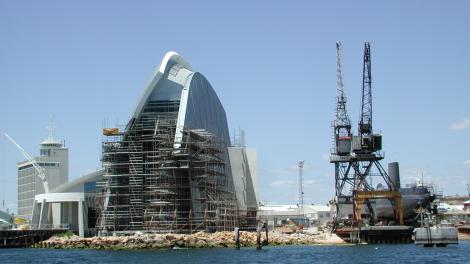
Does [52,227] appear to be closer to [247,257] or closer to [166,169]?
[166,169]

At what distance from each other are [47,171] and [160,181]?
6633 centimetres

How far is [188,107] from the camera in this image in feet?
393

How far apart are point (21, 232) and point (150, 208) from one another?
25.3 metres

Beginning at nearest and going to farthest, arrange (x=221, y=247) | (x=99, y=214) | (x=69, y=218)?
1. (x=221, y=247)
2. (x=99, y=214)
3. (x=69, y=218)

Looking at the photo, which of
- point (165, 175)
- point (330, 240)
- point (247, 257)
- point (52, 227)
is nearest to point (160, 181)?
point (165, 175)

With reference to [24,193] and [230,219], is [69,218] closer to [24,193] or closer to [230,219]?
[230,219]

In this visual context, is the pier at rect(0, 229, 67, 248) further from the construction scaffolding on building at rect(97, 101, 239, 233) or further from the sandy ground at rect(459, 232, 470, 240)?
the sandy ground at rect(459, 232, 470, 240)

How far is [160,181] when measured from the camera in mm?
110812

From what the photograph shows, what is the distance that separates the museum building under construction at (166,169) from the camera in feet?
362

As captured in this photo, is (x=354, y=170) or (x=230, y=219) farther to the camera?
(x=354, y=170)

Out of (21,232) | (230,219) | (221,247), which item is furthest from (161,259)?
(21,232)

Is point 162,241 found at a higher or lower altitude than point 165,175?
lower

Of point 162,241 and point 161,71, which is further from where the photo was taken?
point 161,71

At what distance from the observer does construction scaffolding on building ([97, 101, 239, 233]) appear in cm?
11019
